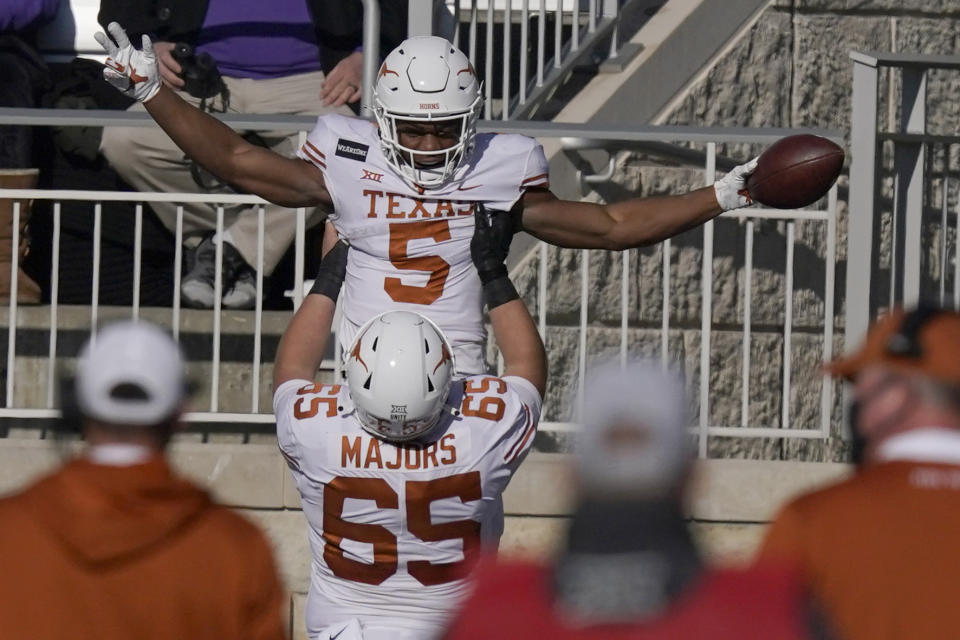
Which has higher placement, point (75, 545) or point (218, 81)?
point (218, 81)

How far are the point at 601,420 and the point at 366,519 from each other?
2.12 metres

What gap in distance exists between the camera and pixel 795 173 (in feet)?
16.1

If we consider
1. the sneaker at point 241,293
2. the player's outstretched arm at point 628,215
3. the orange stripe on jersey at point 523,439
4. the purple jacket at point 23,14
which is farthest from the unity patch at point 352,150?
the purple jacket at point 23,14

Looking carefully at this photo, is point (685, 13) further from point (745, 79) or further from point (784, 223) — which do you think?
point (784, 223)

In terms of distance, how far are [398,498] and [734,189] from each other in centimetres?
140

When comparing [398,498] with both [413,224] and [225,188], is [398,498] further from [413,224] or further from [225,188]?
[225,188]

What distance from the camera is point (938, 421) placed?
111 inches

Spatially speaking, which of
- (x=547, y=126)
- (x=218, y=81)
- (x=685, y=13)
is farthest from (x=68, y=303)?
(x=685, y=13)

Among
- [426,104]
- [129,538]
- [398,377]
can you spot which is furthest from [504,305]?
[129,538]

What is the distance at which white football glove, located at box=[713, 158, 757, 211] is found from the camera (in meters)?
4.91

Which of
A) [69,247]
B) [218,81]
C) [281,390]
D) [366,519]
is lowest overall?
[366,519]

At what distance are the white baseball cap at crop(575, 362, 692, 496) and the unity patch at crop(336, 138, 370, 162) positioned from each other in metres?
2.73

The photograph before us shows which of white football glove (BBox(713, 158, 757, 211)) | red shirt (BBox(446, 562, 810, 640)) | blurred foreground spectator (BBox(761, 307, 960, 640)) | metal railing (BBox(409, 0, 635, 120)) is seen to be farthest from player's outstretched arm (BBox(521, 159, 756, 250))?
red shirt (BBox(446, 562, 810, 640))

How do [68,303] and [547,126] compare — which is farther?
[68,303]
